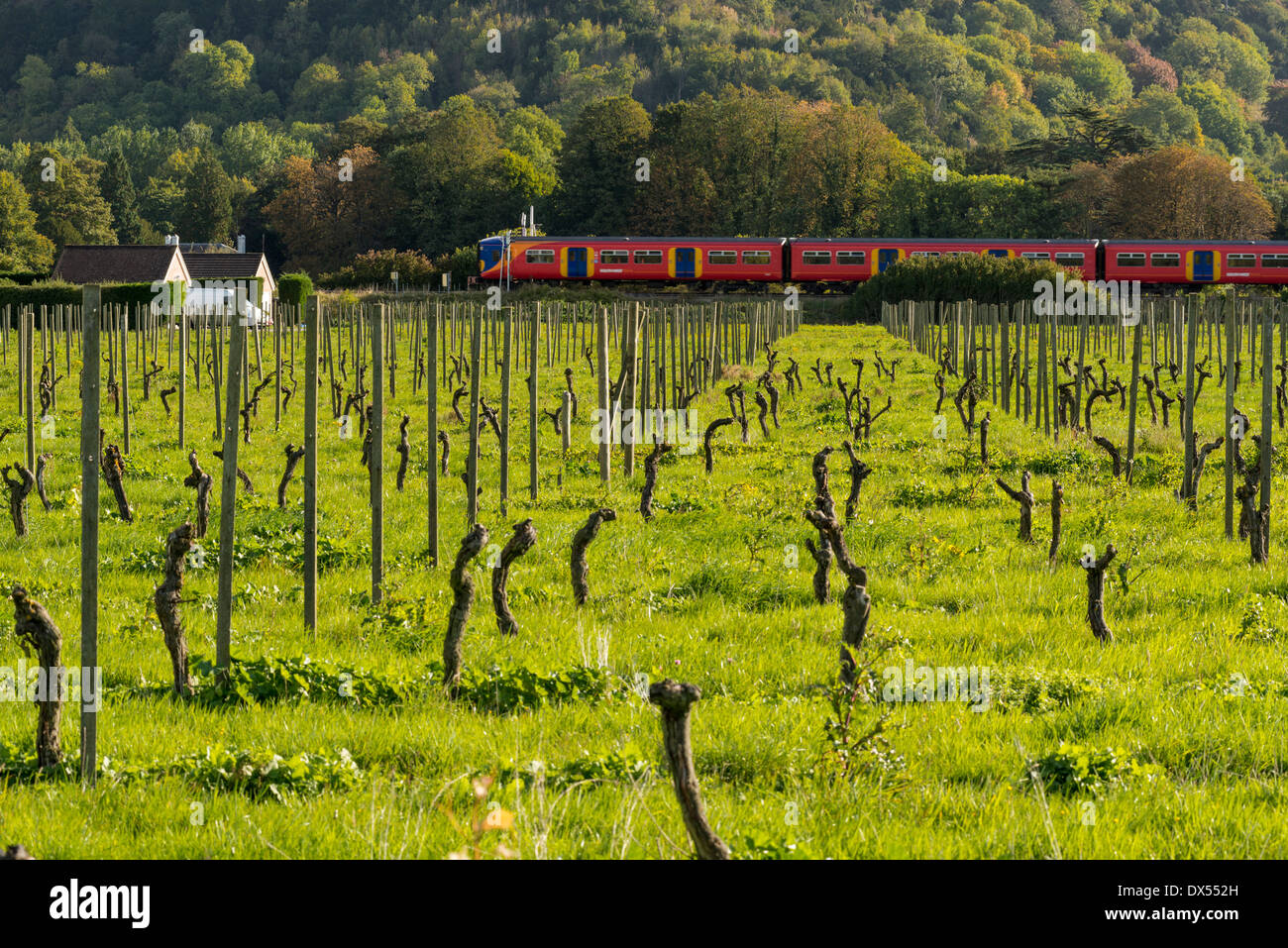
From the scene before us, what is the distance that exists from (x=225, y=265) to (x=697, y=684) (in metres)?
50.9

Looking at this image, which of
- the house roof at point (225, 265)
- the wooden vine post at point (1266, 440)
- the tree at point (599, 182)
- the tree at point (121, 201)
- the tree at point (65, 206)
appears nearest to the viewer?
the wooden vine post at point (1266, 440)

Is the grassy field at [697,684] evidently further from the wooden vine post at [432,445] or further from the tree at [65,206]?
the tree at [65,206]

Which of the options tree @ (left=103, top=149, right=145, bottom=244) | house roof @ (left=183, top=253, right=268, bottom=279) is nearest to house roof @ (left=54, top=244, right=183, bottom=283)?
house roof @ (left=183, top=253, right=268, bottom=279)

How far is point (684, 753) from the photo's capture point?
3102mm

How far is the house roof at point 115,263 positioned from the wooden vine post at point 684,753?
47.7 metres

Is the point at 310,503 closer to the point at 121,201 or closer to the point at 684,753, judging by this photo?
the point at 684,753

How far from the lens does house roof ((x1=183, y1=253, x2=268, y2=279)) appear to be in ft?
170

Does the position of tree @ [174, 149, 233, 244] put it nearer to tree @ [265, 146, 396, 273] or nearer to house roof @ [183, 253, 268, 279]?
tree @ [265, 146, 396, 273]

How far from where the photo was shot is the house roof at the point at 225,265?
51.7 metres

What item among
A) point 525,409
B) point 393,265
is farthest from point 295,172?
point 525,409

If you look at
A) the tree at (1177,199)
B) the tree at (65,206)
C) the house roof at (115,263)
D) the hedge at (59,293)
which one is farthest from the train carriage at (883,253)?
the tree at (65,206)

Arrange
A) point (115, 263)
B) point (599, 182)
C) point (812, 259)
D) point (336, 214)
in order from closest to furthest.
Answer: point (115, 263) → point (812, 259) → point (599, 182) → point (336, 214)

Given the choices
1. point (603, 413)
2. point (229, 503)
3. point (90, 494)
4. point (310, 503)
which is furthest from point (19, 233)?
point (90, 494)

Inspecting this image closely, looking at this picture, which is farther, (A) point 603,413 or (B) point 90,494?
(A) point 603,413
